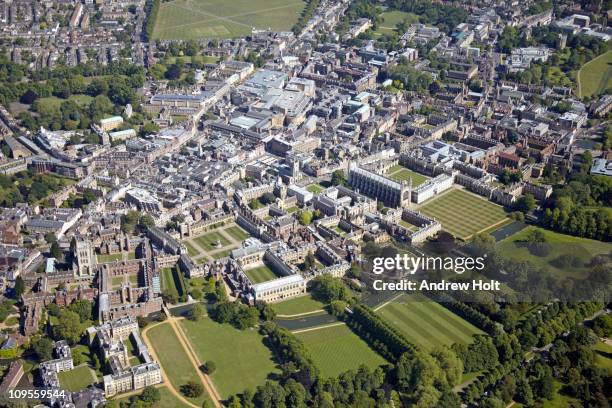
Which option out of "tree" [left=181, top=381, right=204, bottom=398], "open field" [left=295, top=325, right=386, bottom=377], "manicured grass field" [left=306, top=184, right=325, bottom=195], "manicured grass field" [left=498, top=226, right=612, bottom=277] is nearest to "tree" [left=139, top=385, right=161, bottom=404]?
"tree" [left=181, top=381, right=204, bottom=398]

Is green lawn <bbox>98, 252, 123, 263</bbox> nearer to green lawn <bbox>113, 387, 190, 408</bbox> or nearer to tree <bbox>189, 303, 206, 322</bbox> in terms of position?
tree <bbox>189, 303, 206, 322</bbox>

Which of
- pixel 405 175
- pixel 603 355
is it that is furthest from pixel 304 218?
pixel 603 355

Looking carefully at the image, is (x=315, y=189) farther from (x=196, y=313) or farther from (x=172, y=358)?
(x=172, y=358)

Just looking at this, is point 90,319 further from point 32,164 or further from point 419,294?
point 32,164

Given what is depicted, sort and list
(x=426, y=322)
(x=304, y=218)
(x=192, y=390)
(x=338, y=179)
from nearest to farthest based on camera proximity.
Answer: (x=192, y=390)
(x=426, y=322)
(x=304, y=218)
(x=338, y=179)

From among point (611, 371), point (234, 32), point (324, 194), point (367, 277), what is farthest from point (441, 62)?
point (611, 371)

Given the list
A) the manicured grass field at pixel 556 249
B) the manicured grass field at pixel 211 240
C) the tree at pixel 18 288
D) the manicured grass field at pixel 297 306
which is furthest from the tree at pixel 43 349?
the manicured grass field at pixel 556 249
